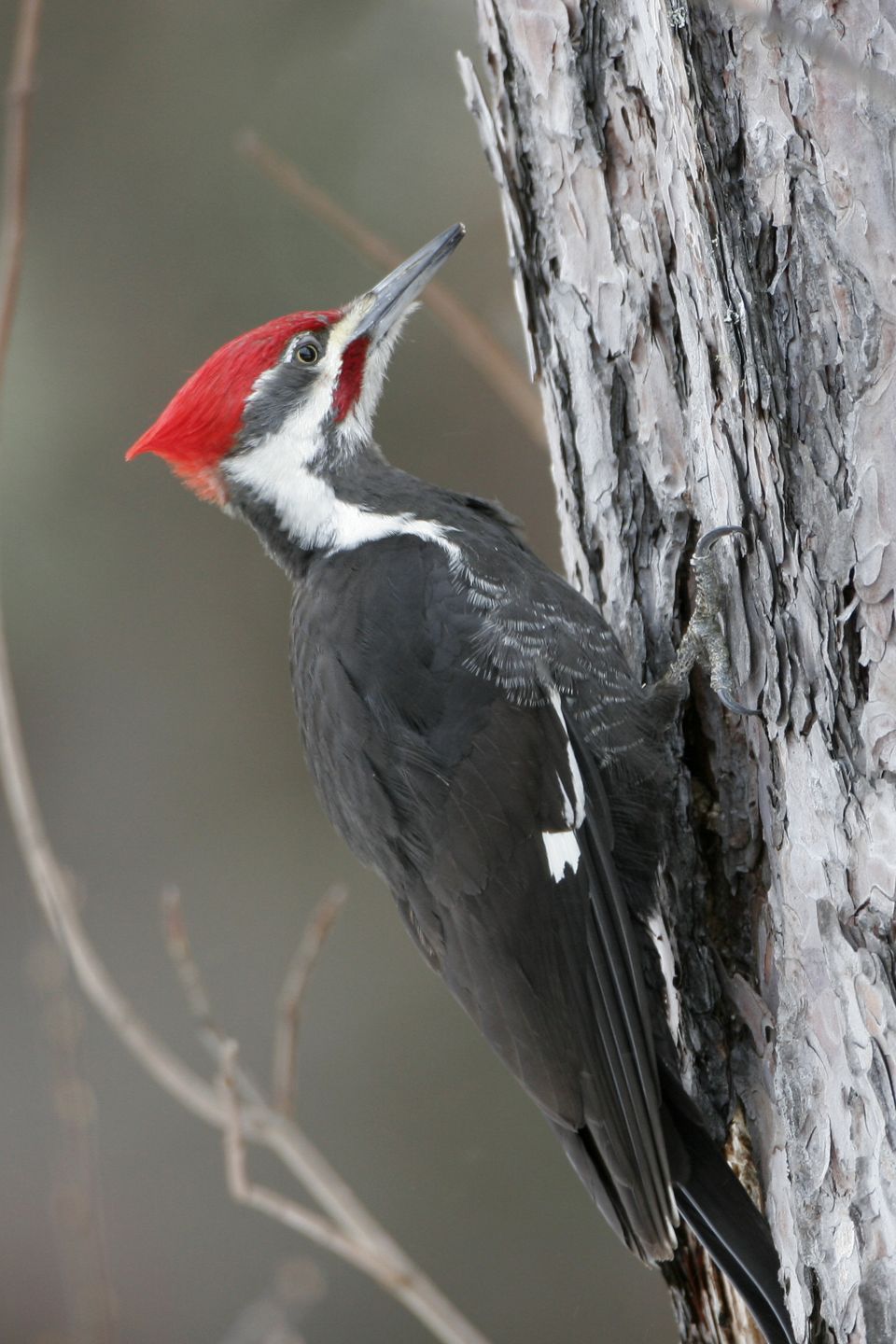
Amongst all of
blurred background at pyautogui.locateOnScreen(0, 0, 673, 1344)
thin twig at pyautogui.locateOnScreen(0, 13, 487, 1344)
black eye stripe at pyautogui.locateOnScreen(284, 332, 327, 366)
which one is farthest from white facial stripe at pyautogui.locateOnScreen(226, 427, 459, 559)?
blurred background at pyautogui.locateOnScreen(0, 0, 673, 1344)

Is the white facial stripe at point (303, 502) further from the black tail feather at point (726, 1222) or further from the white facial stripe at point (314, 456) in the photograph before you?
the black tail feather at point (726, 1222)

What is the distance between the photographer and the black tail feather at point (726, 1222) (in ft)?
5.52

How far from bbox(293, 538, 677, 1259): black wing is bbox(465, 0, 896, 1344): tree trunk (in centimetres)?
15

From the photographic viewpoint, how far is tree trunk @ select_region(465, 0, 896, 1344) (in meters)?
1.43

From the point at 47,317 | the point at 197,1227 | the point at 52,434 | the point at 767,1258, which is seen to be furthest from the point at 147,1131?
the point at 767,1258

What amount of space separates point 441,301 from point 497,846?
0.94m

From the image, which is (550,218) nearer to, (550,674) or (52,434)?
(550,674)

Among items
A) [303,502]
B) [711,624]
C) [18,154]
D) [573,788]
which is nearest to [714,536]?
[711,624]

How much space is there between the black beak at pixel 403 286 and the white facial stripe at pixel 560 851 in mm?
1086

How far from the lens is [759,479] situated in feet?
5.21

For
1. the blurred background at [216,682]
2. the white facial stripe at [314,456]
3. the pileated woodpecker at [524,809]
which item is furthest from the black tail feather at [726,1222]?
the blurred background at [216,682]

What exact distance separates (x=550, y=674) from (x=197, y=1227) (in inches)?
109

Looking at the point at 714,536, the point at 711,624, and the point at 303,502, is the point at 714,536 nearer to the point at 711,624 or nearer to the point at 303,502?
the point at 711,624

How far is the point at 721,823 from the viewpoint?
1.84 metres
